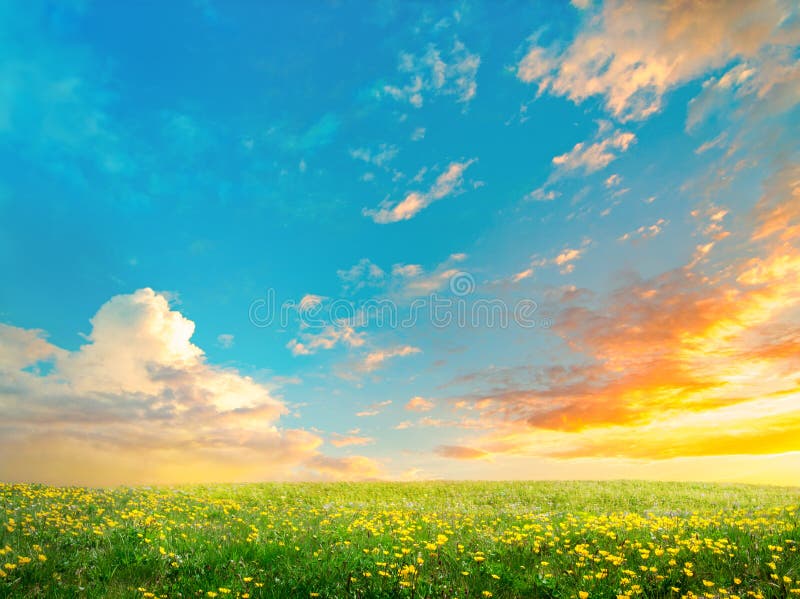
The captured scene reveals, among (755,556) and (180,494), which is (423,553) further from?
(180,494)

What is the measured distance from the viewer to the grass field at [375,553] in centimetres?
842

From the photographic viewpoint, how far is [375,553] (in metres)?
9.98

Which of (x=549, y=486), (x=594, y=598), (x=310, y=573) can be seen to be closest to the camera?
(x=594, y=598)

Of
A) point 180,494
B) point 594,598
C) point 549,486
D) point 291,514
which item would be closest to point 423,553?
point 594,598

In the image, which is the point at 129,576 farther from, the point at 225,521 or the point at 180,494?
the point at 180,494

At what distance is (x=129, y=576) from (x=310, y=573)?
3.11m

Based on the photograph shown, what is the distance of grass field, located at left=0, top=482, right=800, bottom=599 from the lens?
8422 millimetres

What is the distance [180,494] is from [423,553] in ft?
43.7

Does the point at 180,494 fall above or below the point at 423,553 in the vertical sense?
above

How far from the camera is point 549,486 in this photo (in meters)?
25.4

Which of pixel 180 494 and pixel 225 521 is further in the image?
pixel 180 494

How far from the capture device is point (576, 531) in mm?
12258

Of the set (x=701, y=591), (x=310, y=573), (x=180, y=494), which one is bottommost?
(x=701, y=591)

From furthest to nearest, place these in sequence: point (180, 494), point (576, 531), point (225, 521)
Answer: point (180, 494)
point (225, 521)
point (576, 531)
